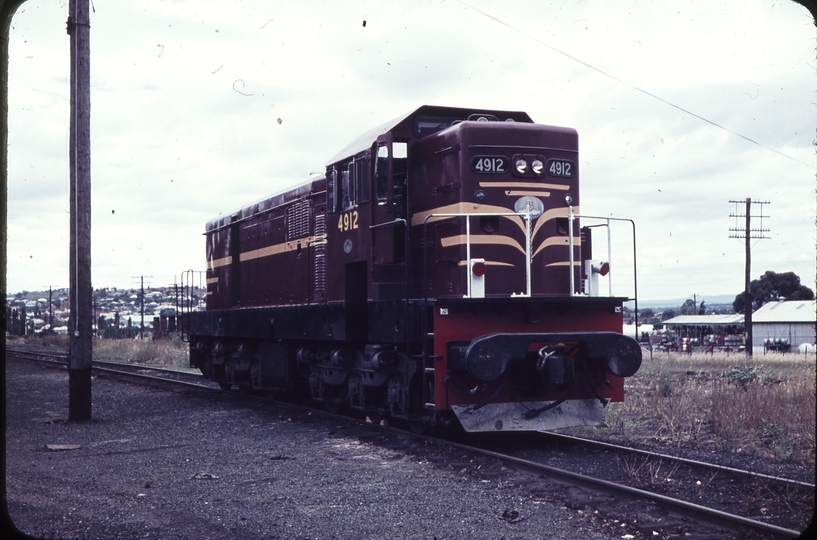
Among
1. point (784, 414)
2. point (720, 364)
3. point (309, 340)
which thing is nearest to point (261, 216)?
point (309, 340)

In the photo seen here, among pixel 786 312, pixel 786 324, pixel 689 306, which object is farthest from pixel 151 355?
pixel 689 306

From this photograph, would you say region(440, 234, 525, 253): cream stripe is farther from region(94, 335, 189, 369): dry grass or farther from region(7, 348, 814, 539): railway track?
region(94, 335, 189, 369): dry grass

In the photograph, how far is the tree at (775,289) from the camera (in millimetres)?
85062

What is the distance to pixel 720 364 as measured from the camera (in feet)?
98.4

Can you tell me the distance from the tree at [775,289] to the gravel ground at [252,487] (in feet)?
277

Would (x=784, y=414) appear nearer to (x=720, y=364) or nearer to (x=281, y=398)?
(x=281, y=398)

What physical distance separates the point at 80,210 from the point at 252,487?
23.5 feet

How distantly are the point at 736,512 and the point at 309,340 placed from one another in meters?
7.69

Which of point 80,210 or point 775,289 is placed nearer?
point 80,210

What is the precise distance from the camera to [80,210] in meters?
12.3

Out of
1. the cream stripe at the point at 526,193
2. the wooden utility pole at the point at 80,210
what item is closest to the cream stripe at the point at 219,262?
the wooden utility pole at the point at 80,210

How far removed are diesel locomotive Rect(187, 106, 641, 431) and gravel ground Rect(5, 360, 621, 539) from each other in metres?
0.90

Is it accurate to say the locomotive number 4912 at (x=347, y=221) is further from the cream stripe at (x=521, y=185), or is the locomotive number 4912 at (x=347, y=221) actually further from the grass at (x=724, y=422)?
the grass at (x=724, y=422)

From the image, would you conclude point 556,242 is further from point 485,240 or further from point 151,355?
point 151,355
